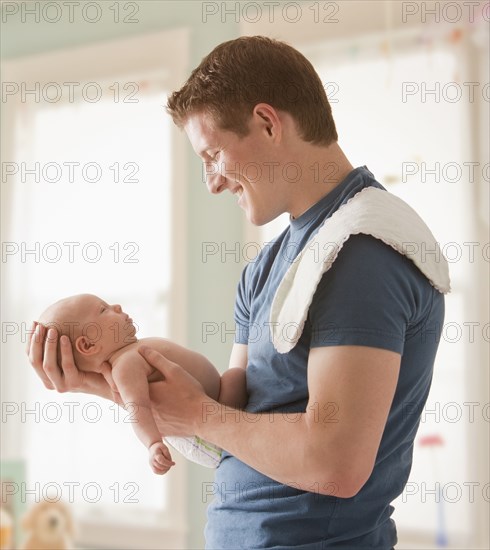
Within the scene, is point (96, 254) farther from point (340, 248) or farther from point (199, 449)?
point (340, 248)

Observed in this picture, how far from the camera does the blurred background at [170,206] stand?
2318 millimetres

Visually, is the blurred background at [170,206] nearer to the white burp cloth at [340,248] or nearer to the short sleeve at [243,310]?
the short sleeve at [243,310]

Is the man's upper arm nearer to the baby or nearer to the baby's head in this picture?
the baby

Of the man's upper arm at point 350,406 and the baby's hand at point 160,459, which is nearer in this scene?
the man's upper arm at point 350,406

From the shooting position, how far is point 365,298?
98 cm

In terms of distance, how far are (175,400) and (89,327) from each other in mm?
354

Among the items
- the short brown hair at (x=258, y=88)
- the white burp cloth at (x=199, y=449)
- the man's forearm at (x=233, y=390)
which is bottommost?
the white burp cloth at (x=199, y=449)

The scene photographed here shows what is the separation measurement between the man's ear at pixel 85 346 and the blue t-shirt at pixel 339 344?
1.19ft

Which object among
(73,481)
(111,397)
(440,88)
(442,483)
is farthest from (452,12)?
(73,481)

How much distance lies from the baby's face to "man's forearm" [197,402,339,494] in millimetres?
416

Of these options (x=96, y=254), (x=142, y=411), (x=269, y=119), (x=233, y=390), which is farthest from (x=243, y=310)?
(x=96, y=254)

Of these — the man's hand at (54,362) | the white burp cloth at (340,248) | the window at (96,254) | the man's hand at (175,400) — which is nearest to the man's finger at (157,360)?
the man's hand at (175,400)

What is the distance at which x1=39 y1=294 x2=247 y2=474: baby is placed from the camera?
1.26 metres

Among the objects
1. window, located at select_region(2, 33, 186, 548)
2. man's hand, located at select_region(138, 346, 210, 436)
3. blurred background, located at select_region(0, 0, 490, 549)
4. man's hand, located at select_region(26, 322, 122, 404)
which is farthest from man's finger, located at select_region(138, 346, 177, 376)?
window, located at select_region(2, 33, 186, 548)
